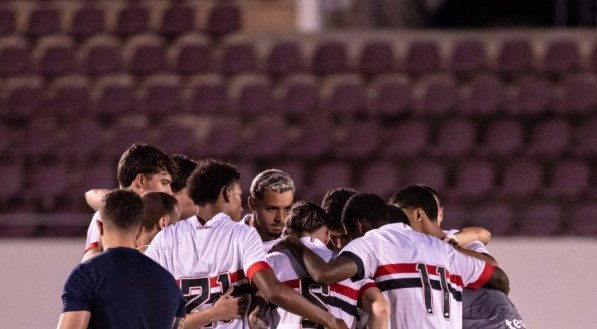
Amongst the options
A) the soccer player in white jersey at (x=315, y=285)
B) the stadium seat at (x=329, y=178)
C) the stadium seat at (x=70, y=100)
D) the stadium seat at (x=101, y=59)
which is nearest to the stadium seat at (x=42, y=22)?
the stadium seat at (x=101, y=59)

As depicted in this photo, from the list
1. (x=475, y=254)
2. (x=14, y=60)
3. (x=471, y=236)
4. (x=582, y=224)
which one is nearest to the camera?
(x=475, y=254)

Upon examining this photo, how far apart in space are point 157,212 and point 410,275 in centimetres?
123

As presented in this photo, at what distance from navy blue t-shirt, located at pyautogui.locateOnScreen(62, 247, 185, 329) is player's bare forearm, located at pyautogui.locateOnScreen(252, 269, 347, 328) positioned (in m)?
0.57

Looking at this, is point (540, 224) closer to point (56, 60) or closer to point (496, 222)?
point (496, 222)

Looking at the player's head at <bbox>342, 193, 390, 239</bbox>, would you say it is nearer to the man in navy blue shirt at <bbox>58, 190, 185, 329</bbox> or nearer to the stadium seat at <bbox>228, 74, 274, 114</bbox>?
the man in navy blue shirt at <bbox>58, 190, 185, 329</bbox>

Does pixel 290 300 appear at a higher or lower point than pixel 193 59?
lower

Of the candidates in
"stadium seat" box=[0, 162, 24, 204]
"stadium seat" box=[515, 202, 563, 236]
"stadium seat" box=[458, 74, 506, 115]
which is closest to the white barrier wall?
"stadium seat" box=[515, 202, 563, 236]

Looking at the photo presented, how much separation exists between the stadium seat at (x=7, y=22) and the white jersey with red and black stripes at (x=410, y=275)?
9.52 m

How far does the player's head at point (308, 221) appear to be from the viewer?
519cm

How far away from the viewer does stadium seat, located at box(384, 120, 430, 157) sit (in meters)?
12.3

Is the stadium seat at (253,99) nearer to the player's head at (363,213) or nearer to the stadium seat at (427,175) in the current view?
the stadium seat at (427,175)

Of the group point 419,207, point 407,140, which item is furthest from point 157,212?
point 407,140

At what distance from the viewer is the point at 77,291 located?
13.8ft

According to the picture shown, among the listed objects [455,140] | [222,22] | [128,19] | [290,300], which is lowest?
[455,140]
